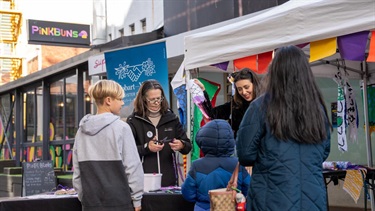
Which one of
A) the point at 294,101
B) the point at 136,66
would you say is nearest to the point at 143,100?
the point at 294,101

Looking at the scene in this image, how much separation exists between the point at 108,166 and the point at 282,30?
2.38 meters

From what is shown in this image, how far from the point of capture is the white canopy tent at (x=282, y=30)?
4.89m

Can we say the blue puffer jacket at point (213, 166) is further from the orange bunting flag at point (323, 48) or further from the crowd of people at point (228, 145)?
the orange bunting flag at point (323, 48)

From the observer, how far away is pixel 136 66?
8.85 m

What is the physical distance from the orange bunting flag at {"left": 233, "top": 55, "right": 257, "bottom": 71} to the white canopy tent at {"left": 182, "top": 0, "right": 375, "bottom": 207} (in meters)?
0.06

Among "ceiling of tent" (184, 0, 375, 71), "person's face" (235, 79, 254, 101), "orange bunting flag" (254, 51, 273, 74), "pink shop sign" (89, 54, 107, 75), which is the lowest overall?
"person's face" (235, 79, 254, 101)

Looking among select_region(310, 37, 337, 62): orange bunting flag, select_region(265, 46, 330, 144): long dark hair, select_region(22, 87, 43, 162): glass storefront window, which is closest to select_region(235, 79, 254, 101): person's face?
select_region(310, 37, 337, 62): orange bunting flag

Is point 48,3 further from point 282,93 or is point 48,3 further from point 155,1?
point 282,93

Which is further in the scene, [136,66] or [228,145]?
[136,66]

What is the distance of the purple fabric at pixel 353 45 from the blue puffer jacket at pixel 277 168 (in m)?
1.99

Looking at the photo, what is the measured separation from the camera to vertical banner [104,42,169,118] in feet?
27.0

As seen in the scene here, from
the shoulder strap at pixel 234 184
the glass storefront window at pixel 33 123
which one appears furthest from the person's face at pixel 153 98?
the glass storefront window at pixel 33 123

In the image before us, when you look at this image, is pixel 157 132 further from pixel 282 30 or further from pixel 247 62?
pixel 282 30

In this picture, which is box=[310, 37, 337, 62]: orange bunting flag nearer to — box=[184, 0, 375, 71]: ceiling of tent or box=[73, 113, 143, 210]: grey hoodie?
box=[184, 0, 375, 71]: ceiling of tent
